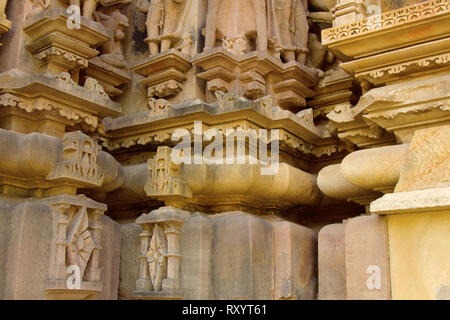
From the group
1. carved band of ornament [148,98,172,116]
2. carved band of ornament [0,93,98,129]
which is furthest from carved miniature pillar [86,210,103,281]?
carved band of ornament [148,98,172,116]

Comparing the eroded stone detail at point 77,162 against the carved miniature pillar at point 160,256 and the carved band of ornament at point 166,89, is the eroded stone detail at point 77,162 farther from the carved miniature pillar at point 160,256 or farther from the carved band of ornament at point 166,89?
the carved band of ornament at point 166,89

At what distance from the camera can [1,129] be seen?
4.23 metres

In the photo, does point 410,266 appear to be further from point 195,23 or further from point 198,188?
point 195,23

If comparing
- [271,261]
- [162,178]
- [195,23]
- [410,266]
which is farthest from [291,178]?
[195,23]

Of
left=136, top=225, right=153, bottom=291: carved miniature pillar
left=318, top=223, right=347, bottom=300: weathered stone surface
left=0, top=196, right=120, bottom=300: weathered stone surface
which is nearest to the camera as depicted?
left=0, top=196, right=120, bottom=300: weathered stone surface

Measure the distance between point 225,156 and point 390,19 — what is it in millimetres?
1753

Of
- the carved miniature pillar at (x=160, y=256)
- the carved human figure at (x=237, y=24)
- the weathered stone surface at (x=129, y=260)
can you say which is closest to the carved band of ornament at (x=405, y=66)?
the carved human figure at (x=237, y=24)

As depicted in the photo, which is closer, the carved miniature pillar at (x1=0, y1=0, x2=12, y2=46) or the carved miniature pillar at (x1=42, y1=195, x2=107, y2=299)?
the carved miniature pillar at (x1=42, y1=195, x2=107, y2=299)

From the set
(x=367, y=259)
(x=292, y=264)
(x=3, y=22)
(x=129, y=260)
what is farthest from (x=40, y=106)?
(x=367, y=259)

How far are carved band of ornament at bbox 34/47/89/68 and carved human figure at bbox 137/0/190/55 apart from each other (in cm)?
90

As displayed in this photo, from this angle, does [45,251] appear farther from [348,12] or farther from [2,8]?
[348,12]

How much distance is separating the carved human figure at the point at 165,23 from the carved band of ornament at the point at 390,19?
173 cm

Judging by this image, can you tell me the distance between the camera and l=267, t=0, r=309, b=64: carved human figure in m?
5.59

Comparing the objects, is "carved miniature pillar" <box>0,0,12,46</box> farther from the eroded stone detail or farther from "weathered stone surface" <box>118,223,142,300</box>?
"weathered stone surface" <box>118,223,142,300</box>
